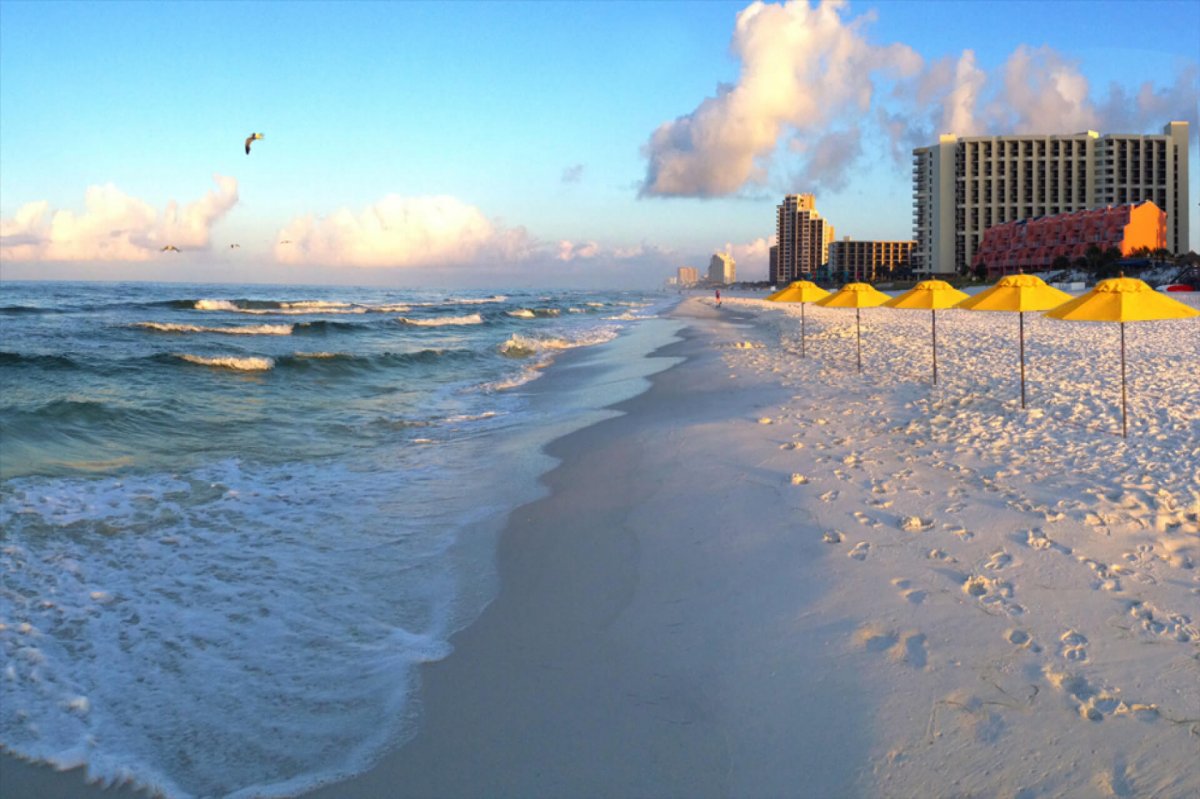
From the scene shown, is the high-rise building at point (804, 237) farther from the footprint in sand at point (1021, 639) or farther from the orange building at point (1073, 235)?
the footprint in sand at point (1021, 639)

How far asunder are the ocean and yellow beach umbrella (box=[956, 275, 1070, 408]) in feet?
20.8

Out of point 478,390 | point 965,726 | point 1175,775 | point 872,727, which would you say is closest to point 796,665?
point 872,727

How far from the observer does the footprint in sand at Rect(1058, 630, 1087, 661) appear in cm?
425

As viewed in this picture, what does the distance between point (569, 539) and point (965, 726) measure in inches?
151

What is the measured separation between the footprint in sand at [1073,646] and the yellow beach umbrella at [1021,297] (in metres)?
7.16

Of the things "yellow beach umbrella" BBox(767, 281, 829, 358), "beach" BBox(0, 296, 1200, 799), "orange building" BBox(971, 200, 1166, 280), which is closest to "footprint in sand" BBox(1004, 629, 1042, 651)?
"beach" BBox(0, 296, 1200, 799)

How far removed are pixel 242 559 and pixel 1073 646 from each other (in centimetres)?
640

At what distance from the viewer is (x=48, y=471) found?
32.7 feet

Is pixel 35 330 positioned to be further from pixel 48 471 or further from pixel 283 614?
pixel 283 614

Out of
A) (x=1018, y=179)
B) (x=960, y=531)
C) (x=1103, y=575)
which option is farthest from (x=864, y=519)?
(x=1018, y=179)

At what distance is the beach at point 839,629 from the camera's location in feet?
11.6

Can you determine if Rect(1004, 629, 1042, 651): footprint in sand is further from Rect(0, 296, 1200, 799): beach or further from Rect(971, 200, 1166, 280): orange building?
Rect(971, 200, 1166, 280): orange building

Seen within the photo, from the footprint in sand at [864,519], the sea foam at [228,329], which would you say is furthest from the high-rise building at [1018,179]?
the footprint in sand at [864,519]

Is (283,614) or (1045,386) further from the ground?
(1045,386)
